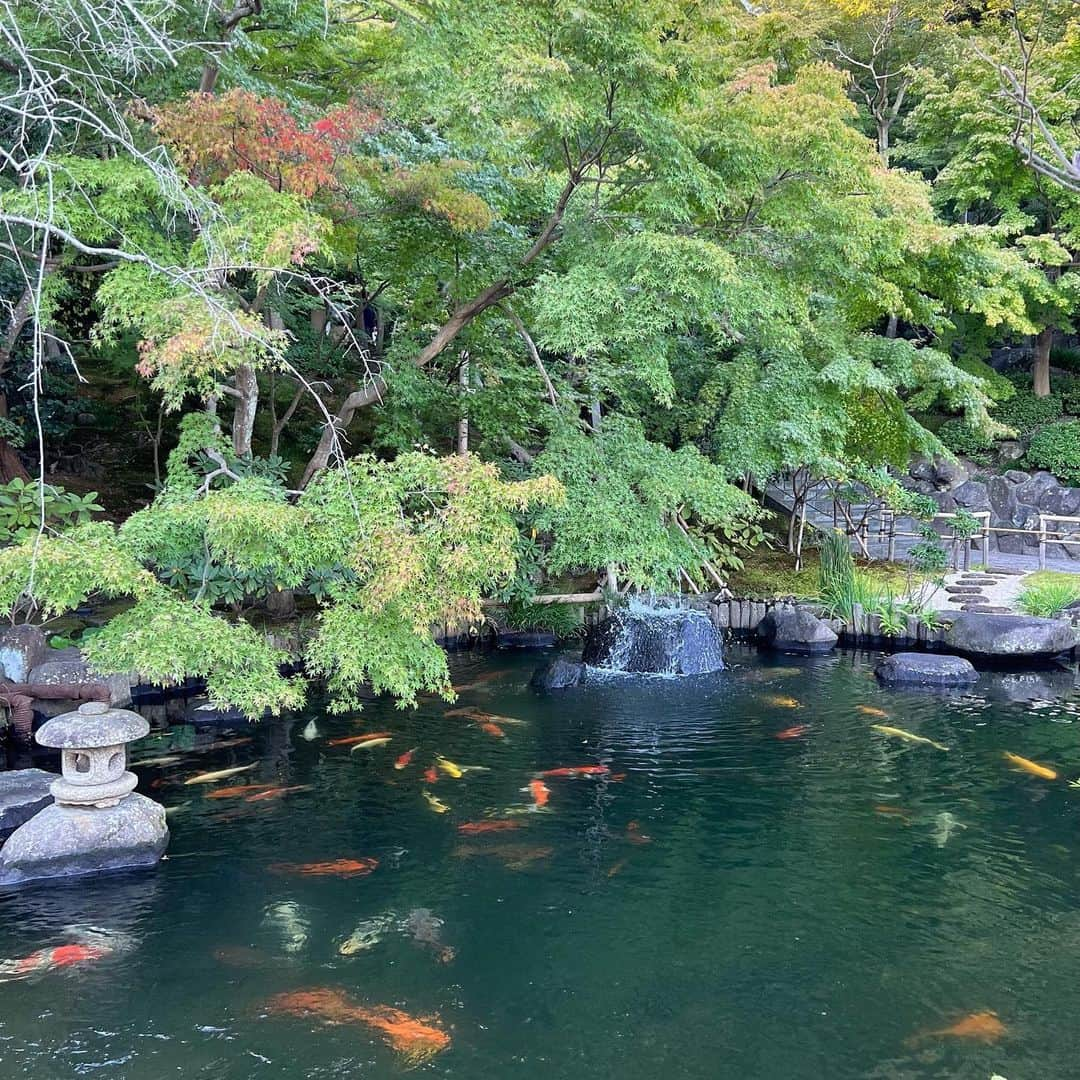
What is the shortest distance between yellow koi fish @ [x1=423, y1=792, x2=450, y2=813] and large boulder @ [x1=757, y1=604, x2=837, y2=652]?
28.2ft

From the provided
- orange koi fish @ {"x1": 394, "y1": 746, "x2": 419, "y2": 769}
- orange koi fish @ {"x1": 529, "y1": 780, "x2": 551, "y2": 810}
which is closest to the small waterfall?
orange koi fish @ {"x1": 394, "y1": 746, "x2": 419, "y2": 769}

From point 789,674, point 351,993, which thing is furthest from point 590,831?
A: point 789,674

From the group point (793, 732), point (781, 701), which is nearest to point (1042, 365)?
point (781, 701)

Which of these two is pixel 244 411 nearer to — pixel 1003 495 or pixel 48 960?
pixel 48 960

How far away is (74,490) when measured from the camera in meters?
16.9

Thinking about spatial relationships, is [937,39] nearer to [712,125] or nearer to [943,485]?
[943,485]

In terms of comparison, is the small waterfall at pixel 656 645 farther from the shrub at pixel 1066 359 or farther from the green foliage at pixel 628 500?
the shrub at pixel 1066 359

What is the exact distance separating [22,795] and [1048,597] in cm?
1484

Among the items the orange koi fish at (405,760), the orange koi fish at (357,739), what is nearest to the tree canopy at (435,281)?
the orange koi fish at (405,760)

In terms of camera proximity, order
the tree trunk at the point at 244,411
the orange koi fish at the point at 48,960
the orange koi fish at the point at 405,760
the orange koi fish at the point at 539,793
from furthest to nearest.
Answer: the tree trunk at the point at 244,411 < the orange koi fish at the point at 405,760 < the orange koi fish at the point at 539,793 < the orange koi fish at the point at 48,960

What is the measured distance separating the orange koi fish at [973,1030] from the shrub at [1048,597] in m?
10.9

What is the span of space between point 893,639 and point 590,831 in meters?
9.16

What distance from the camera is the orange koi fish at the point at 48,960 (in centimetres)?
644

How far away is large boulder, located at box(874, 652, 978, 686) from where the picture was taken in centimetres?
1377
